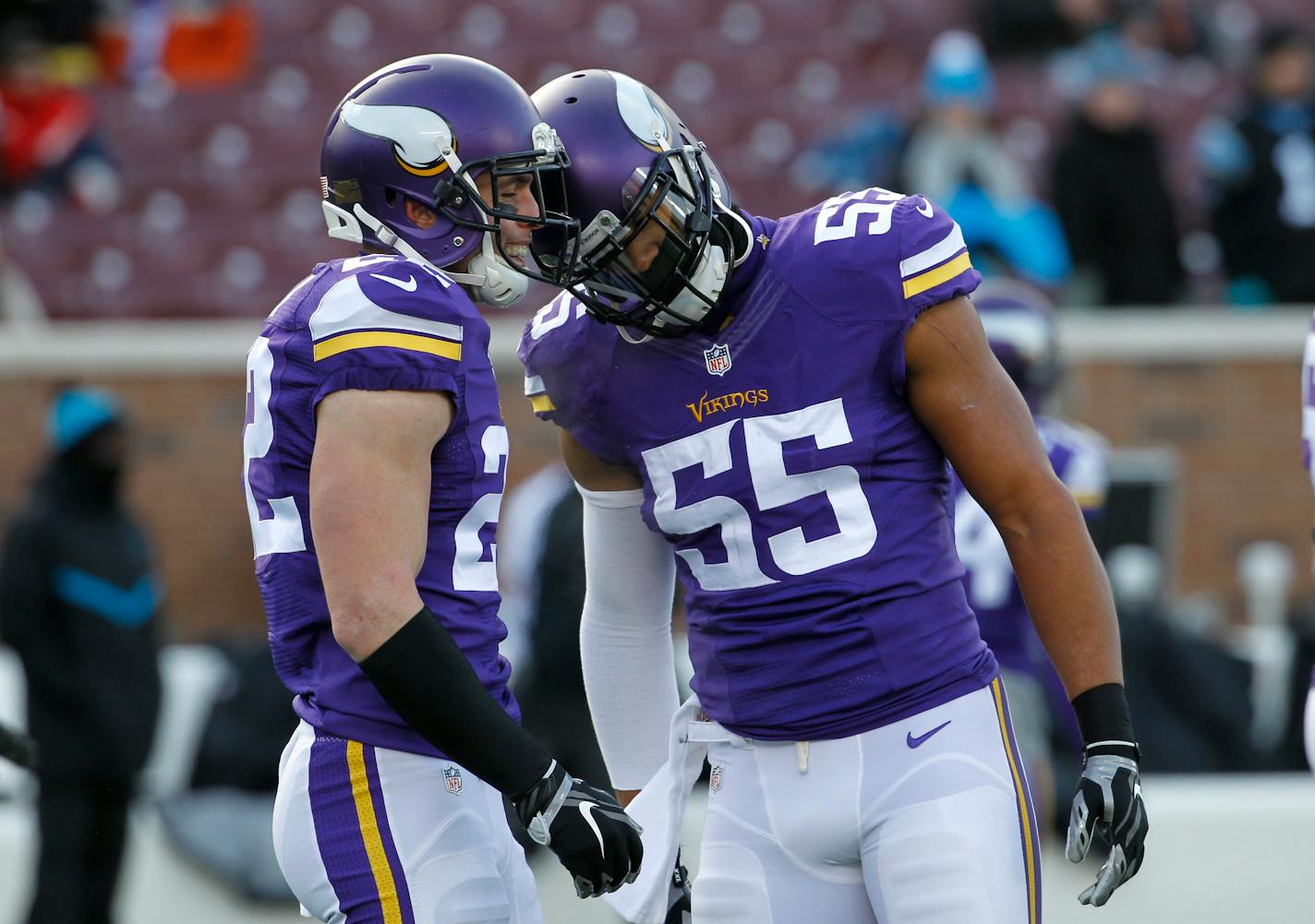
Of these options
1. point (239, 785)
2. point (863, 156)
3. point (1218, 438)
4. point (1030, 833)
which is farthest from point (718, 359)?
point (1218, 438)

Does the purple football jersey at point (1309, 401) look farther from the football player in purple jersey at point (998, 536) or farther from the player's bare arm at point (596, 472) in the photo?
the player's bare arm at point (596, 472)

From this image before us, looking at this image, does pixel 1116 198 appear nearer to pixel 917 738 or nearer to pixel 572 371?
pixel 572 371

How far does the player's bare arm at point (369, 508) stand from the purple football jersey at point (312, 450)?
4cm

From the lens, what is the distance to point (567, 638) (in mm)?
5562

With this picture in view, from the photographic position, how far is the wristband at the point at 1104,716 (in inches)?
100

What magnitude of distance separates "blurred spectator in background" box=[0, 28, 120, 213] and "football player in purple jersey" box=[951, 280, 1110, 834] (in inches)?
224

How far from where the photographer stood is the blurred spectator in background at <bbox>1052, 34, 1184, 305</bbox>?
303 inches

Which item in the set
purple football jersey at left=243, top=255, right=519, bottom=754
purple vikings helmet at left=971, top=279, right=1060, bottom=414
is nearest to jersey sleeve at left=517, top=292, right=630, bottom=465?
purple football jersey at left=243, top=255, right=519, bottom=754

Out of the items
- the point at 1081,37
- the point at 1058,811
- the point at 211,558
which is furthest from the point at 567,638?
the point at 1081,37

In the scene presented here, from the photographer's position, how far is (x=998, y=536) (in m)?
4.07

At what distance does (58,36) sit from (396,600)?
27.8 ft

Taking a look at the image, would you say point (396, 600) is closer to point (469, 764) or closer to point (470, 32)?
point (469, 764)

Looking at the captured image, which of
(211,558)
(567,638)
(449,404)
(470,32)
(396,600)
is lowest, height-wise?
(211,558)

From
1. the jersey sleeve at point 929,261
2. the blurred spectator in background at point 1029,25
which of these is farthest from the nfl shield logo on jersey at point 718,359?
the blurred spectator in background at point 1029,25
